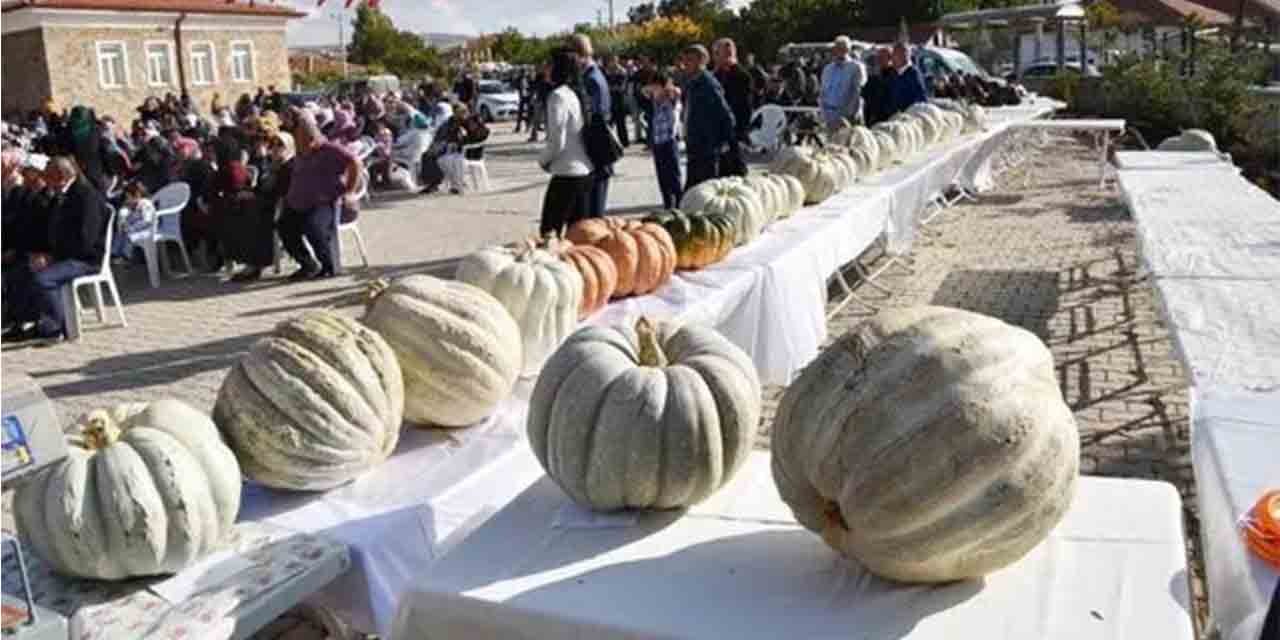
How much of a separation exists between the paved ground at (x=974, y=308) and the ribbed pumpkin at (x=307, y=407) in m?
0.58

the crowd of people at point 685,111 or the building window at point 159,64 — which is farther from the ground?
the building window at point 159,64

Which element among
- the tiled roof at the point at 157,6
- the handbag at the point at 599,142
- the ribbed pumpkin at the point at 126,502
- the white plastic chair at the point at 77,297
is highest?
the tiled roof at the point at 157,6

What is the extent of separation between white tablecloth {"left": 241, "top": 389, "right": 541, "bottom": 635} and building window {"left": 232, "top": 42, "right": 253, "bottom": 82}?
42211 millimetres

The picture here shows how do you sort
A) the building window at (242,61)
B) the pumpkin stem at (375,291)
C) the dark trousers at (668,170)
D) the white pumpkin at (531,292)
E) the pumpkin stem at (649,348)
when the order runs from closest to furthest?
the pumpkin stem at (649,348), the pumpkin stem at (375,291), the white pumpkin at (531,292), the dark trousers at (668,170), the building window at (242,61)

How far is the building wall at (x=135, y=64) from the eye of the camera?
1422 inches

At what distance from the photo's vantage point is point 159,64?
1538 inches

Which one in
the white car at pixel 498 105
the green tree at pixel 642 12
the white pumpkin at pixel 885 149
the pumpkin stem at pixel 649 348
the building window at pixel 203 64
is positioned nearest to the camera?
the pumpkin stem at pixel 649 348

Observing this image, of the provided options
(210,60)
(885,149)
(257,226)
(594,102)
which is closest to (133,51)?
(210,60)

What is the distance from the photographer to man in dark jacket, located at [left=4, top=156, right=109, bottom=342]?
295 inches

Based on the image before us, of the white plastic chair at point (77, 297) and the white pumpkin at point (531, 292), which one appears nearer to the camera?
the white pumpkin at point (531, 292)

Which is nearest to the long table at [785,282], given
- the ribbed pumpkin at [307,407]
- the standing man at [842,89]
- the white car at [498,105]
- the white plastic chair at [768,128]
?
the ribbed pumpkin at [307,407]

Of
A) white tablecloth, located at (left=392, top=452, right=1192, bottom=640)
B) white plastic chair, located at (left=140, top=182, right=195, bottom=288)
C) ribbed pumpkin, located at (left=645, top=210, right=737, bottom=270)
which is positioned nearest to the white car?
white plastic chair, located at (left=140, top=182, right=195, bottom=288)

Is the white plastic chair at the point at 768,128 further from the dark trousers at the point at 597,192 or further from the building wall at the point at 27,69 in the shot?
the building wall at the point at 27,69

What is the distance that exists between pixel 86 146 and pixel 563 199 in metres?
7.33
